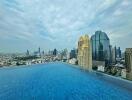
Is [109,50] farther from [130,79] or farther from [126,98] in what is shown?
[126,98]

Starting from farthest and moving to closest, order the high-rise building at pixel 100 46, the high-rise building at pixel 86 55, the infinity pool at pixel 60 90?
the high-rise building at pixel 100 46 → the high-rise building at pixel 86 55 → the infinity pool at pixel 60 90

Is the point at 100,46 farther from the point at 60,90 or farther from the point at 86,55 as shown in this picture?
the point at 60,90

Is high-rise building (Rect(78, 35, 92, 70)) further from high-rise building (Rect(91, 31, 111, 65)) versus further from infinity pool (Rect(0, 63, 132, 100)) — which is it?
infinity pool (Rect(0, 63, 132, 100))

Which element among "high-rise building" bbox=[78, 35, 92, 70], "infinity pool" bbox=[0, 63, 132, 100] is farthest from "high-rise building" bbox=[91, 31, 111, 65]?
"infinity pool" bbox=[0, 63, 132, 100]

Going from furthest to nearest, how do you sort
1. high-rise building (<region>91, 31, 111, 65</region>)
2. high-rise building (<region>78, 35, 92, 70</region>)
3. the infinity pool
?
high-rise building (<region>91, 31, 111, 65</region>) < high-rise building (<region>78, 35, 92, 70</region>) < the infinity pool

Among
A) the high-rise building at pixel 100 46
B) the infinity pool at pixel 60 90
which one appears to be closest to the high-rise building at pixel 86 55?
the high-rise building at pixel 100 46

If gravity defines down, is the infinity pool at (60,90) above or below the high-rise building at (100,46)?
below

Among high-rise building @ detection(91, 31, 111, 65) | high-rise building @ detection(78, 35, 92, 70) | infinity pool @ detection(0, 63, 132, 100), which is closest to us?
infinity pool @ detection(0, 63, 132, 100)

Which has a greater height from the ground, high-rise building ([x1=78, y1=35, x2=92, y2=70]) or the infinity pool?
high-rise building ([x1=78, y1=35, x2=92, y2=70])

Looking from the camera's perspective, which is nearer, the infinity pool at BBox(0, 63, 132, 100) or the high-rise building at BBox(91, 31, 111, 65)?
the infinity pool at BBox(0, 63, 132, 100)

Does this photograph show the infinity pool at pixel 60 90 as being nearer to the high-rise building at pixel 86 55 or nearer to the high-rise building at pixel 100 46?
the high-rise building at pixel 86 55
